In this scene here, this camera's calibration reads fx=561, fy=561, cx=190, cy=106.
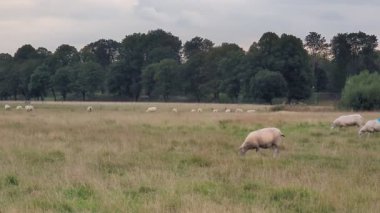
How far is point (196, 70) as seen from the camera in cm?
12375

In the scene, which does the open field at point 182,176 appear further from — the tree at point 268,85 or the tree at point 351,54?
the tree at point 351,54

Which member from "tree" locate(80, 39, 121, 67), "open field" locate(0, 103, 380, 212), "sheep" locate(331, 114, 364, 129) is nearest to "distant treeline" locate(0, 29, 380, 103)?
"tree" locate(80, 39, 121, 67)

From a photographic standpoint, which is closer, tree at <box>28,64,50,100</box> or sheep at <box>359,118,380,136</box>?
sheep at <box>359,118,380,136</box>

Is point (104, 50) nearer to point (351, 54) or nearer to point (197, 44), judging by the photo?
point (197, 44)

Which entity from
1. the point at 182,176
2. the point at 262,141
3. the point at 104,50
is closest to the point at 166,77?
the point at 104,50

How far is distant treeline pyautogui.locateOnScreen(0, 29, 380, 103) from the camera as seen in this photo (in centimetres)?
10231

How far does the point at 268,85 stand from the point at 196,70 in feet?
105

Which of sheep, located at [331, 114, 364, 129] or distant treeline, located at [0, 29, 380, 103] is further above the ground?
distant treeline, located at [0, 29, 380, 103]

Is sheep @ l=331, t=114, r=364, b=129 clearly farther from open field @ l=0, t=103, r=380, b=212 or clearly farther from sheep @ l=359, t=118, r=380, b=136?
open field @ l=0, t=103, r=380, b=212

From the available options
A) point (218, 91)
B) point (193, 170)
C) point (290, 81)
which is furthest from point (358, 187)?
point (218, 91)

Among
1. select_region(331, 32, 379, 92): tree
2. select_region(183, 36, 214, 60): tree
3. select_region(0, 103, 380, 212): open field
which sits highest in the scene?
select_region(183, 36, 214, 60): tree

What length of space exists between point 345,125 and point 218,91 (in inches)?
3286

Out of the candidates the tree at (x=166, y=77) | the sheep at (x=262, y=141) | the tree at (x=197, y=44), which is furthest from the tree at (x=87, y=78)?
the sheep at (x=262, y=141)

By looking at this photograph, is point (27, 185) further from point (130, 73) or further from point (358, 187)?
point (130, 73)
